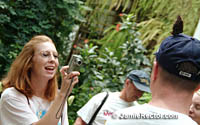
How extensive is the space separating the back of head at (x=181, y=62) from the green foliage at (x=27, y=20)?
168 inches

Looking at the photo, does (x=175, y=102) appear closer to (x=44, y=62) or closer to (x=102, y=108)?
(x=44, y=62)

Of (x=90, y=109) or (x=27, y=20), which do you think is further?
(x=27, y=20)

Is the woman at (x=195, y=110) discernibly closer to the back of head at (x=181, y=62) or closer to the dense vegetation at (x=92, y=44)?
the back of head at (x=181, y=62)

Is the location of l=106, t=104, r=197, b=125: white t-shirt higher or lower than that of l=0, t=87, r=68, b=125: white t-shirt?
higher

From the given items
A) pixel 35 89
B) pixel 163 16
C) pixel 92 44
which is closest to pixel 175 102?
pixel 35 89

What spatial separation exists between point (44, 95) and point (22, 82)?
0.23m

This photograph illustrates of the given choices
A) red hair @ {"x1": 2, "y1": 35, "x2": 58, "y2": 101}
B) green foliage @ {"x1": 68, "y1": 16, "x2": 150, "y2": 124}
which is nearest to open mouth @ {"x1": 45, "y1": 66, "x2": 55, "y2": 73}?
red hair @ {"x1": 2, "y1": 35, "x2": 58, "y2": 101}

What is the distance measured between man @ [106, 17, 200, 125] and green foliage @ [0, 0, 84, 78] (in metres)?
4.25

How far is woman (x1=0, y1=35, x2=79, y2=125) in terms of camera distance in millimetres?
2080

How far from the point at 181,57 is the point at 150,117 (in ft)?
0.96

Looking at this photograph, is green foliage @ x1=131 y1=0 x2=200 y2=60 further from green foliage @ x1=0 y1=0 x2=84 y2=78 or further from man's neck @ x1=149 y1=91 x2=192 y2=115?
man's neck @ x1=149 y1=91 x2=192 y2=115

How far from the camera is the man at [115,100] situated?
2.91 meters

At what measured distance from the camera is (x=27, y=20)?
5.56 metres

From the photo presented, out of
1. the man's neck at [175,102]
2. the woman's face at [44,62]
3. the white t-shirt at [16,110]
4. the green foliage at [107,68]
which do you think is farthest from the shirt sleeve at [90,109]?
the man's neck at [175,102]
